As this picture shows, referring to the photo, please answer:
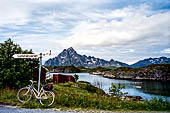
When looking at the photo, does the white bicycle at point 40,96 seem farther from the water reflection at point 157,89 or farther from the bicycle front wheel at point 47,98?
the water reflection at point 157,89

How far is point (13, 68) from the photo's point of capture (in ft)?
45.4

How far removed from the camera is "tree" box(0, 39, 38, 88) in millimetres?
13885

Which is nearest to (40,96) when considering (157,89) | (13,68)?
(13,68)

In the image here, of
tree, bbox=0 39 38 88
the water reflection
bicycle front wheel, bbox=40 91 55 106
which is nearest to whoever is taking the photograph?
bicycle front wheel, bbox=40 91 55 106

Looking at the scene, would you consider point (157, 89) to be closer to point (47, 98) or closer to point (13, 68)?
point (13, 68)

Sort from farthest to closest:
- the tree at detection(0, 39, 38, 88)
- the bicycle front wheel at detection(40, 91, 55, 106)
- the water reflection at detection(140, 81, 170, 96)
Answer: the water reflection at detection(140, 81, 170, 96)
the tree at detection(0, 39, 38, 88)
the bicycle front wheel at detection(40, 91, 55, 106)

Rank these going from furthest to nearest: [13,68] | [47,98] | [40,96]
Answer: [13,68]
[47,98]
[40,96]

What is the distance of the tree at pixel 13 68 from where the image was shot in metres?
13.9

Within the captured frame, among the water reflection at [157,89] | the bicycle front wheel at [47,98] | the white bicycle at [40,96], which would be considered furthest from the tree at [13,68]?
the water reflection at [157,89]

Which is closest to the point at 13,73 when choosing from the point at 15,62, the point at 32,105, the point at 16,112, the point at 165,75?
the point at 15,62

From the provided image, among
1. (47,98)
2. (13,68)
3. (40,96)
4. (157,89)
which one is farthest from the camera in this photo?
(157,89)

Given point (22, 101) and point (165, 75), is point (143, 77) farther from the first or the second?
point (22, 101)

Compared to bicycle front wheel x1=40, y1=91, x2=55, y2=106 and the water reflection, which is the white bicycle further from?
the water reflection

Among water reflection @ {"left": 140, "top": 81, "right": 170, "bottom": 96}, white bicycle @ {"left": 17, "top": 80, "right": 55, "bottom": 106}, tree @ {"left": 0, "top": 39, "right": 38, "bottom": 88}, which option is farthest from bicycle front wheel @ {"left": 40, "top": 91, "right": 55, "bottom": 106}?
water reflection @ {"left": 140, "top": 81, "right": 170, "bottom": 96}
